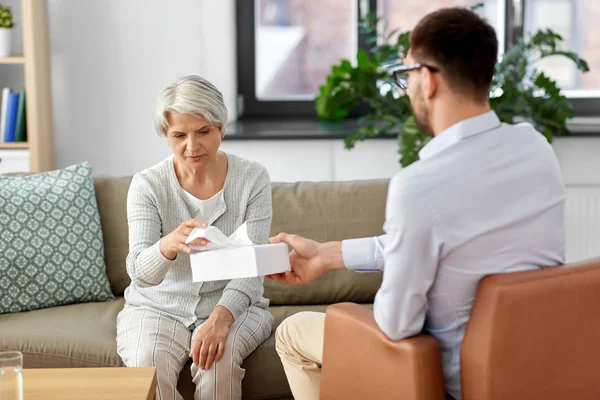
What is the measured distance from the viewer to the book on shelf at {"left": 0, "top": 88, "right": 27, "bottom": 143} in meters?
3.86

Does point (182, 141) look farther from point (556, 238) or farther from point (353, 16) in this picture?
point (353, 16)

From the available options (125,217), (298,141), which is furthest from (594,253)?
(125,217)

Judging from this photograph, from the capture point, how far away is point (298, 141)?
3.84 meters

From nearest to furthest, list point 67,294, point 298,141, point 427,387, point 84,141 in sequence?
1. point 427,387
2. point 67,294
3. point 298,141
4. point 84,141

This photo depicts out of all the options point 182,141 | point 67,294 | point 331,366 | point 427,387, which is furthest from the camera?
point 67,294

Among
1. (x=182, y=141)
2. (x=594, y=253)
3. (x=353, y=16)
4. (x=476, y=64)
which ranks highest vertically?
(x=353, y=16)

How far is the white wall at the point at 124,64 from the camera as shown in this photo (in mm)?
4047

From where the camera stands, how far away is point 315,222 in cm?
286

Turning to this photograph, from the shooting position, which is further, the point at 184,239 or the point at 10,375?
the point at 184,239

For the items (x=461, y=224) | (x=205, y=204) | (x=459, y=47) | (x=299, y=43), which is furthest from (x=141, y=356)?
(x=299, y=43)

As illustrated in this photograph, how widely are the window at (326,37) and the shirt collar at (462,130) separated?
2.61 meters

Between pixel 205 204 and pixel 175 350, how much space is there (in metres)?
0.43

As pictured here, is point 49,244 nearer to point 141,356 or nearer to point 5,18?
point 141,356

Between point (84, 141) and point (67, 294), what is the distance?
1.56m
